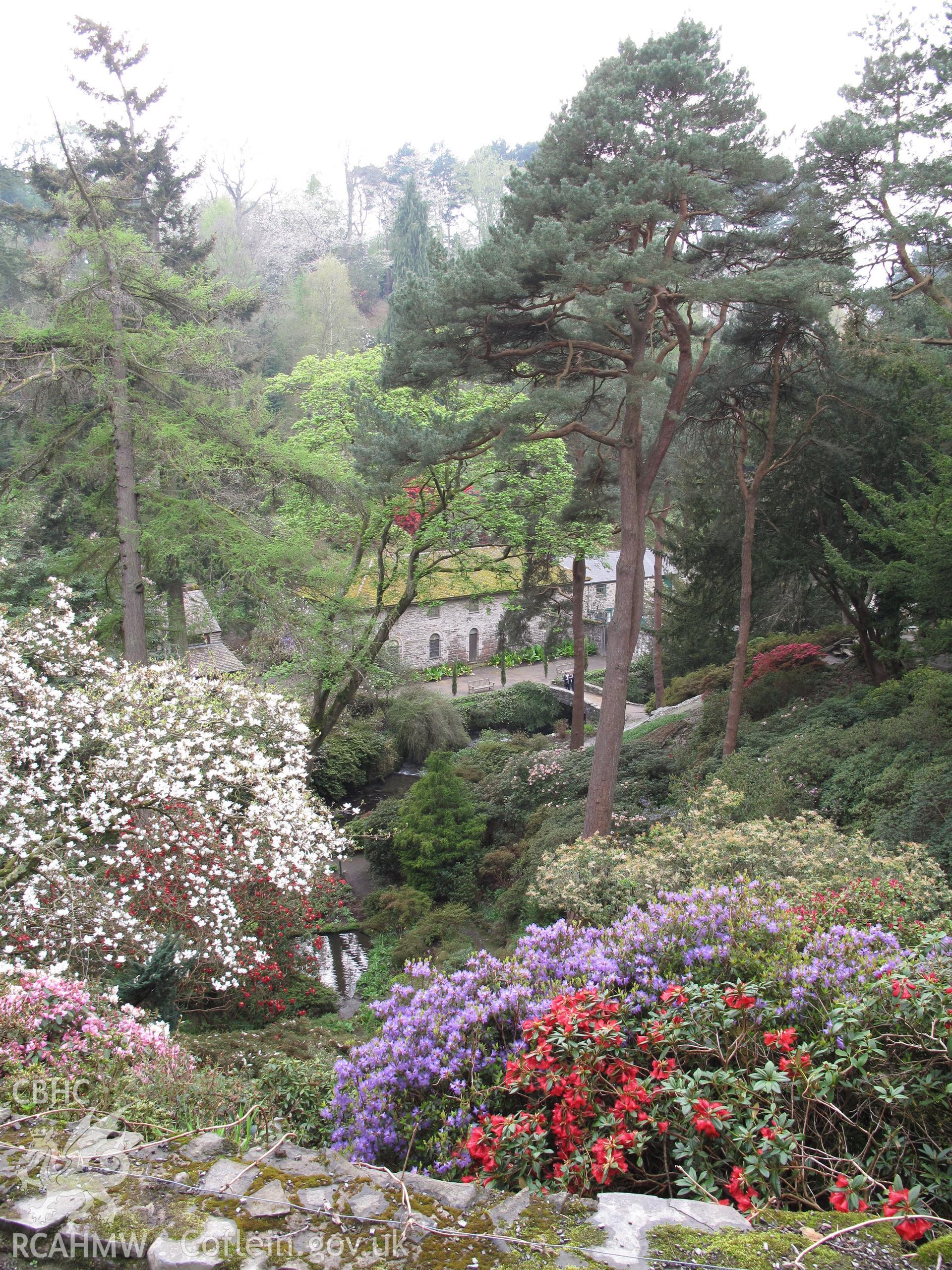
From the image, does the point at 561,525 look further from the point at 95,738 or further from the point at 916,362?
the point at 95,738

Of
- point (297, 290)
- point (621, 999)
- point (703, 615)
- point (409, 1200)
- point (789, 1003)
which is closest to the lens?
point (409, 1200)

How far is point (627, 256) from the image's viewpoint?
10.4 metres

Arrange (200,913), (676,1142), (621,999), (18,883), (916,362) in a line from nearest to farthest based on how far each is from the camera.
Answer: (676,1142), (621,999), (18,883), (200,913), (916,362)

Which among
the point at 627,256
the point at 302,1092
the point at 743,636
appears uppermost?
the point at 627,256

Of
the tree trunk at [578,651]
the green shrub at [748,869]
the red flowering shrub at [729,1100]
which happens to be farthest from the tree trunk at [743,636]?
the red flowering shrub at [729,1100]

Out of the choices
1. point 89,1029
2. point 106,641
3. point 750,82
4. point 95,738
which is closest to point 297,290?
point 106,641

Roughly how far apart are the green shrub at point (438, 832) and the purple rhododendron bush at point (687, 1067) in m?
11.3

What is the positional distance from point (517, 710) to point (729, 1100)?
1058 inches

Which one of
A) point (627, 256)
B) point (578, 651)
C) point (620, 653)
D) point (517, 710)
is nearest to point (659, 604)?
point (517, 710)

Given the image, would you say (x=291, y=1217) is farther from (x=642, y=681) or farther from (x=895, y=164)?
(x=642, y=681)

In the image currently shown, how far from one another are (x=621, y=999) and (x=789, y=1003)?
3.01 ft

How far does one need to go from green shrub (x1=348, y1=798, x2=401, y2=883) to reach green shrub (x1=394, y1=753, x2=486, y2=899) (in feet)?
2.67

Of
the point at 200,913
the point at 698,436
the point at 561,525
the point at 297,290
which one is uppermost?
the point at 297,290

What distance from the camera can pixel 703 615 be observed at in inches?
817
